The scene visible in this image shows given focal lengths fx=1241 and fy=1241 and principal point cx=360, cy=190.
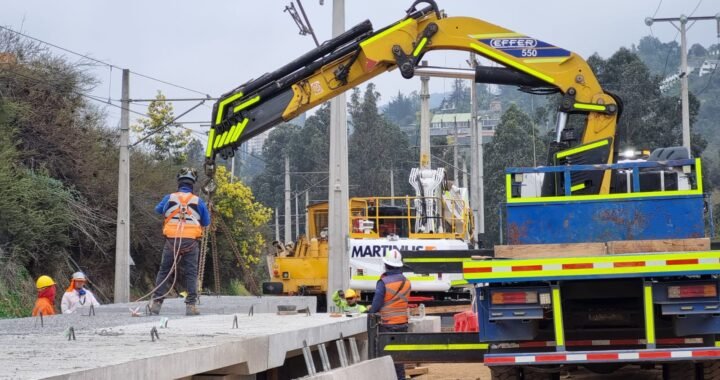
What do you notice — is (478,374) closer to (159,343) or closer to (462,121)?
(159,343)

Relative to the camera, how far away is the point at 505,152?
80.6 metres

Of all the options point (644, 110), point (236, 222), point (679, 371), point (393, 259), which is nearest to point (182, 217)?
point (393, 259)

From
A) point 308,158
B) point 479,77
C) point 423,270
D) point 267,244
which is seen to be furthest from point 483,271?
point 308,158

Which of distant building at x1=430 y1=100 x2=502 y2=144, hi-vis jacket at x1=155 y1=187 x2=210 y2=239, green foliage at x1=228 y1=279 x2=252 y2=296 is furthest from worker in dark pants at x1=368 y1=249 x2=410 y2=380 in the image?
distant building at x1=430 y1=100 x2=502 y2=144

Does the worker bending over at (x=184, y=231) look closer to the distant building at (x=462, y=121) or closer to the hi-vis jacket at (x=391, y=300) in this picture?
the hi-vis jacket at (x=391, y=300)

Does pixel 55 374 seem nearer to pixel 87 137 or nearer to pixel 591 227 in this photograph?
pixel 591 227

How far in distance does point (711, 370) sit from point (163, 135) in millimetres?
33012

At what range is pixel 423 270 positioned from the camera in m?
12.8

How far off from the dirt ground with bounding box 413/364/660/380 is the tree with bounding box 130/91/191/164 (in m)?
24.4

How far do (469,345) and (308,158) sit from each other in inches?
3329

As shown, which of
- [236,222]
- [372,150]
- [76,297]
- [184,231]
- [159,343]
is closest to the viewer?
[159,343]

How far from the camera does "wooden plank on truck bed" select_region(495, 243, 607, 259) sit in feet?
36.0

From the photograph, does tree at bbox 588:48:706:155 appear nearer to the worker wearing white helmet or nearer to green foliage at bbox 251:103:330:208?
green foliage at bbox 251:103:330:208

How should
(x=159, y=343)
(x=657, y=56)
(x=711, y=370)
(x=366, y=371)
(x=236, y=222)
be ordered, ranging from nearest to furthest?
1. (x=159, y=343)
2. (x=366, y=371)
3. (x=711, y=370)
4. (x=236, y=222)
5. (x=657, y=56)
